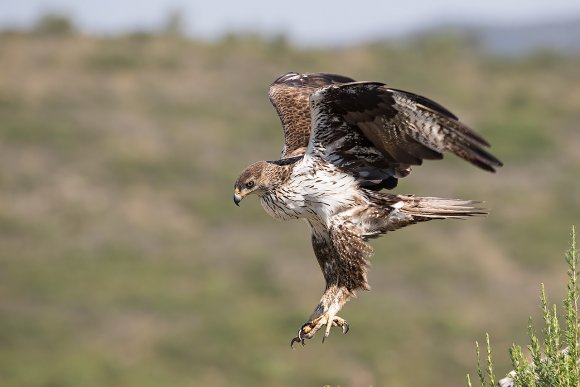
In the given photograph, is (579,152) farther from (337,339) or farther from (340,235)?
(340,235)

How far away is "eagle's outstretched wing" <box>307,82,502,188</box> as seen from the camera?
7.74 metres

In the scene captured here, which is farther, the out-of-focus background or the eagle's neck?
the out-of-focus background

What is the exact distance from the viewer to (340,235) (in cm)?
846

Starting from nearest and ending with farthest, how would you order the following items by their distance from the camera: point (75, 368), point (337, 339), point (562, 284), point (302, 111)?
point (302, 111)
point (75, 368)
point (337, 339)
point (562, 284)

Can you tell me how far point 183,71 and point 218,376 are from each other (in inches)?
742

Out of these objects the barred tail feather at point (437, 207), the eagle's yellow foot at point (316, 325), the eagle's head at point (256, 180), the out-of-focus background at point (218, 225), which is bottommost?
the eagle's yellow foot at point (316, 325)

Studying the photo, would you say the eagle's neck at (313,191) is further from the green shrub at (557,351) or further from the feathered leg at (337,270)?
the green shrub at (557,351)

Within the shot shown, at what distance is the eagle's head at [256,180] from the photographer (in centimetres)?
854

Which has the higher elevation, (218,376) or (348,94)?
(218,376)

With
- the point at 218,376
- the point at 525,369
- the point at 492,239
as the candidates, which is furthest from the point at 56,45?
the point at 525,369

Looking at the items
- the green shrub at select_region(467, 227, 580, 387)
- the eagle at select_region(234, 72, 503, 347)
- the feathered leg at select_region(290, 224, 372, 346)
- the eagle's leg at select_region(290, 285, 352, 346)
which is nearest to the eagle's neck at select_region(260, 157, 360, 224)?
the eagle at select_region(234, 72, 503, 347)

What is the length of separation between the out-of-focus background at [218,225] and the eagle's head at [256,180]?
1263 cm

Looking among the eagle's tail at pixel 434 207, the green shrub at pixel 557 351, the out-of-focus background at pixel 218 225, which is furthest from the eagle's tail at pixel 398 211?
the out-of-focus background at pixel 218 225

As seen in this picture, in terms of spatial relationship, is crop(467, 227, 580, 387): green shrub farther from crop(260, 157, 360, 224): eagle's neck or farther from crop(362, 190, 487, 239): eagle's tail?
crop(260, 157, 360, 224): eagle's neck
